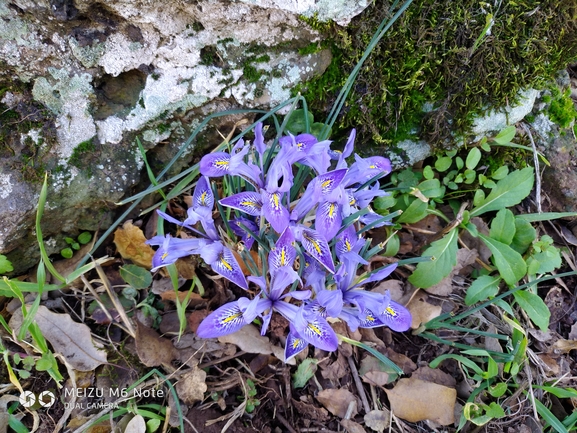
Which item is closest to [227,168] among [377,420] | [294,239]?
[294,239]

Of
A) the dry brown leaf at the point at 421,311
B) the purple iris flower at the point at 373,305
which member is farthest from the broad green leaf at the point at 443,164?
the purple iris flower at the point at 373,305

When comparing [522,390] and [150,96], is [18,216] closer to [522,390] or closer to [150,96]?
[150,96]

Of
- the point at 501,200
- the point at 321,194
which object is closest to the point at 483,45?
the point at 501,200

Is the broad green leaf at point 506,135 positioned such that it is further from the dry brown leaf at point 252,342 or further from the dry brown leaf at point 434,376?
the dry brown leaf at point 252,342

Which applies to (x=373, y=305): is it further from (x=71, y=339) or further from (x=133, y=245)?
(x=71, y=339)

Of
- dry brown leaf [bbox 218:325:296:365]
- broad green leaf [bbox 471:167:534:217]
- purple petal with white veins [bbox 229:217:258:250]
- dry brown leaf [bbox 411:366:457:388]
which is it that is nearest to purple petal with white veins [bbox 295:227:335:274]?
purple petal with white veins [bbox 229:217:258:250]

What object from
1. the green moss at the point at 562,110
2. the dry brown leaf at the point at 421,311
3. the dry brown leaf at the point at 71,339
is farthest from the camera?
the green moss at the point at 562,110
